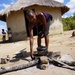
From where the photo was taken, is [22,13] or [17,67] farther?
[22,13]

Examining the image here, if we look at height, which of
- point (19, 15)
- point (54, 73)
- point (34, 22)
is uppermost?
point (19, 15)

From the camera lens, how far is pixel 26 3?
14125 mm

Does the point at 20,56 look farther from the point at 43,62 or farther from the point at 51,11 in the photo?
the point at 51,11

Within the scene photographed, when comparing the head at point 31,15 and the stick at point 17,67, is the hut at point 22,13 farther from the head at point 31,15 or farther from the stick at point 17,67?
the stick at point 17,67

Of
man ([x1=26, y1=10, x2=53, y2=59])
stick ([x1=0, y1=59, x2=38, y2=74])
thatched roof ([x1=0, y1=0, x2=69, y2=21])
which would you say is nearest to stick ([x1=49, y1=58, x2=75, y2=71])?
stick ([x1=0, y1=59, x2=38, y2=74])

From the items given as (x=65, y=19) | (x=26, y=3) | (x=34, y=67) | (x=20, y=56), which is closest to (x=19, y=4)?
(x=26, y=3)

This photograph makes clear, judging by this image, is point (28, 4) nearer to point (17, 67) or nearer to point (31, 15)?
point (31, 15)

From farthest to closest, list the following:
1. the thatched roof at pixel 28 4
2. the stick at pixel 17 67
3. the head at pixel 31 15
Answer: the thatched roof at pixel 28 4 → the head at pixel 31 15 → the stick at pixel 17 67

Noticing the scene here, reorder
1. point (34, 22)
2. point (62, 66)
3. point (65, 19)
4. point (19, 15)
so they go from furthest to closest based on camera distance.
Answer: point (65, 19), point (19, 15), point (34, 22), point (62, 66)

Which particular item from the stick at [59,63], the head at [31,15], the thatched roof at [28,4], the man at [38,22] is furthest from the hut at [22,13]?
the stick at [59,63]

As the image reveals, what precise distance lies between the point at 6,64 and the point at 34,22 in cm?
129

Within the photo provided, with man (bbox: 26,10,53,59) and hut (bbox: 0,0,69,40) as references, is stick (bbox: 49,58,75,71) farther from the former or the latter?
hut (bbox: 0,0,69,40)

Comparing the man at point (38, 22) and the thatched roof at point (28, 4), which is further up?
the thatched roof at point (28, 4)

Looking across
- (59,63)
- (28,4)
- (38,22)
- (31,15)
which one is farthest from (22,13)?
(59,63)
